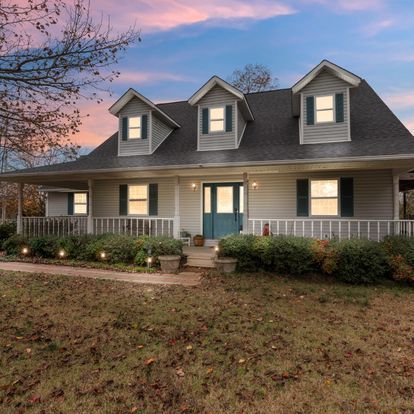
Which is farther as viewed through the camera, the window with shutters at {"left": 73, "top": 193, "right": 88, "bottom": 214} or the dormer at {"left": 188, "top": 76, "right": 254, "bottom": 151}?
the window with shutters at {"left": 73, "top": 193, "right": 88, "bottom": 214}

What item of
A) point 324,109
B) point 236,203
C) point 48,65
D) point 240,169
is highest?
point 324,109

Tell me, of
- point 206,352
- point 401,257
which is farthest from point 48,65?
point 401,257

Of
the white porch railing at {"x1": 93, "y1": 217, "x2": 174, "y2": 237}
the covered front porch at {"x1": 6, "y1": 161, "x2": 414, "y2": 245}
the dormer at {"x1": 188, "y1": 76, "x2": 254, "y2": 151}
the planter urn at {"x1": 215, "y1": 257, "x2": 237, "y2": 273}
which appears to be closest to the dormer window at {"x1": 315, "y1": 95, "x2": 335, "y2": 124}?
the covered front porch at {"x1": 6, "y1": 161, "x2": 414, "y2": 245}

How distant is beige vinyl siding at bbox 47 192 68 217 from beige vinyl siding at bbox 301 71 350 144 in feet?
51.5

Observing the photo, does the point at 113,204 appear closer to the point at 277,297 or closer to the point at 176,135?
the point at 176,135

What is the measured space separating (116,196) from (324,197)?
890 centimetres

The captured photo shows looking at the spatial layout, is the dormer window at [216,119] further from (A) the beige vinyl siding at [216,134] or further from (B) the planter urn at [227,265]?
(B) the planter urn at [227,265]

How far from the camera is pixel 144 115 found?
1245cm

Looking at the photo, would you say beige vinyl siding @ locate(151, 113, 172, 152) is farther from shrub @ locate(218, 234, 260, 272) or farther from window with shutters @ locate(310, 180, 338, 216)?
window with shutters @ locate(310, 180, 338, 216)

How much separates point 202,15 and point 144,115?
4.85m

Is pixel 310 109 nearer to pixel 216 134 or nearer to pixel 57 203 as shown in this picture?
pixel 216 134

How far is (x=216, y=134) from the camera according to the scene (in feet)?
38.0

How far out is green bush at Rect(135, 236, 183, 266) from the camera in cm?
910

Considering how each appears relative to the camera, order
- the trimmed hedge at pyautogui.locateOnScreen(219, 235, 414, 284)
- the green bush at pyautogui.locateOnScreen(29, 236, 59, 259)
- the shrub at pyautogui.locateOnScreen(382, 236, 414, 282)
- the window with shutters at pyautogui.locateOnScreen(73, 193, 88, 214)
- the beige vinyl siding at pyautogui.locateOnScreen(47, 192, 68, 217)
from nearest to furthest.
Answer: the shrub at pyautogui.locateOnScreen(382, 236, 414, 282) → the trimmed hedge at pyautogui.locateOnScreen(219, 235, 414, 284) → the green bush at pyautogui.locateOnScreen(29, 236, 59, 259) → the window with shutters at pyautogui.locateOnScreen(73, 193, 88, 214) → the beige vinyl siding at pyautogui.locateOnScreen(47, 192, 68, 217)
